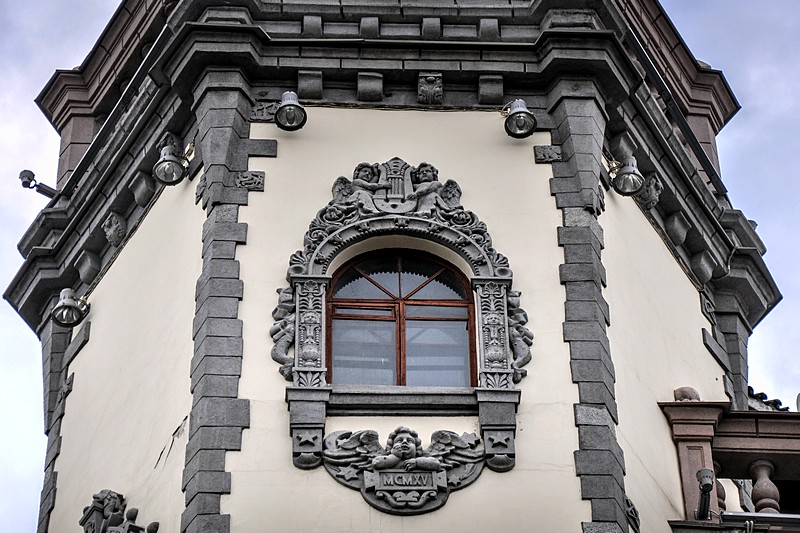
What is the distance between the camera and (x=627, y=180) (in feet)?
79.7

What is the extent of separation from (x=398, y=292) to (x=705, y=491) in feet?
A: 13.9

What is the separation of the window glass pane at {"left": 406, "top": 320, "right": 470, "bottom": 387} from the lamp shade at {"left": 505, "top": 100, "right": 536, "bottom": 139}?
276cm

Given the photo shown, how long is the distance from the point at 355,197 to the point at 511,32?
11.7 ft

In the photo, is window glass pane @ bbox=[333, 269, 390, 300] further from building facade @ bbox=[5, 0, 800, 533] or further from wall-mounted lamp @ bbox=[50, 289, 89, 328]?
wall-mounted lamp @ bbox=[50, 289, 89, 328]

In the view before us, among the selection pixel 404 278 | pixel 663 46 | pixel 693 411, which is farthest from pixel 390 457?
pixel 663 46

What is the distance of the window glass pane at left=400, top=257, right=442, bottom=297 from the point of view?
2288 cm

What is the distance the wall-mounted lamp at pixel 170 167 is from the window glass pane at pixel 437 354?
3782mm

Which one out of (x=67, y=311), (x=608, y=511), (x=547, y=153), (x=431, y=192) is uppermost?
(x=547, y=153)

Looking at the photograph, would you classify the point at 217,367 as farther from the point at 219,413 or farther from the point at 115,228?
the point at 115,228

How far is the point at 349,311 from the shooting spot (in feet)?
74.0

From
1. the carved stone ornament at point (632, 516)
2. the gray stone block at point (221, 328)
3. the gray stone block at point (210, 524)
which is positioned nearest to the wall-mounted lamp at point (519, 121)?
the gray stone block at point (221, 328)

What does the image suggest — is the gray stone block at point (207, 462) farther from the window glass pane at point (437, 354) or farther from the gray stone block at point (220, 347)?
the window glass pane at point (437, 354)

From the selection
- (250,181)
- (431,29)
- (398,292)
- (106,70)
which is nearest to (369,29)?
(431,29)

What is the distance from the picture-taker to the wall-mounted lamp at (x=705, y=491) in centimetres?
2216
